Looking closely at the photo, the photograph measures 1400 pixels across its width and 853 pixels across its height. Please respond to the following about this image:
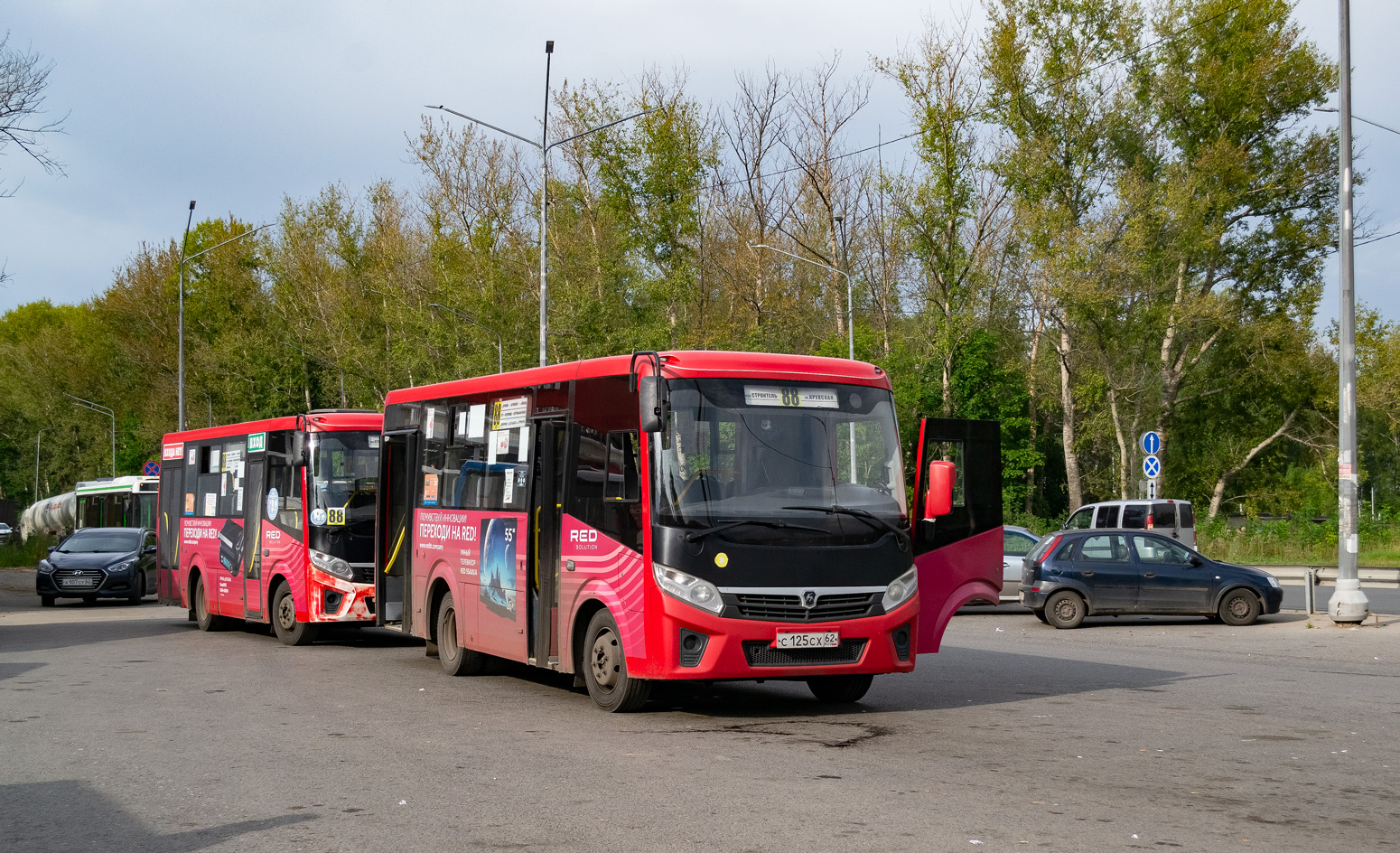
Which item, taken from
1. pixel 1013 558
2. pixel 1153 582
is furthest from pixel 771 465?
pixel 1013 558

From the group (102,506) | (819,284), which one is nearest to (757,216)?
(819,284)

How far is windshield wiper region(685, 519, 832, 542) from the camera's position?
10.5 meters

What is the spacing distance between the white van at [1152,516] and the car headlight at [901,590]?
19426 millimetres

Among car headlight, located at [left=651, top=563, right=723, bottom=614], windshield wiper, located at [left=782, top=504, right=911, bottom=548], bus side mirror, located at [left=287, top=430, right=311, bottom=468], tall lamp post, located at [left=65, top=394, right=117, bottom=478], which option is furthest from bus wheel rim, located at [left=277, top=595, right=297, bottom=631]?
tall lamp post, located at [left=65, top=394, right=117, bottom=478]

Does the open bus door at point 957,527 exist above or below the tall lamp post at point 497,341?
below

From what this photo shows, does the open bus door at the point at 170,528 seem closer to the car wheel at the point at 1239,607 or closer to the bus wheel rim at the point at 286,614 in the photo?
the bus wheel rim at the point at 286,614

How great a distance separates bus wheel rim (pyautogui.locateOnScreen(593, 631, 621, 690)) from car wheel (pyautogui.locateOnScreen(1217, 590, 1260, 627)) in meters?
13.1

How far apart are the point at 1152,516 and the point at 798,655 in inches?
845

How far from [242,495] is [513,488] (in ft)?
28.1

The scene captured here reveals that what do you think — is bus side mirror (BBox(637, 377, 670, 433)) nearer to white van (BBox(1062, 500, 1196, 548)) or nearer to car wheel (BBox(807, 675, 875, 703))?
car wheel (BBox(807, 675, 875, 703))

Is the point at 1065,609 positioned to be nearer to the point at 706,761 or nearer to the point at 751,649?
the point at 751,649

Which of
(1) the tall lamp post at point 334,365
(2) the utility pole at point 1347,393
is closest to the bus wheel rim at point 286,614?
(2) the utility pole at point 1347,393

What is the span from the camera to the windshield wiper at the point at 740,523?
34.4 feet

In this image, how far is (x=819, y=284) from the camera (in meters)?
52.5
